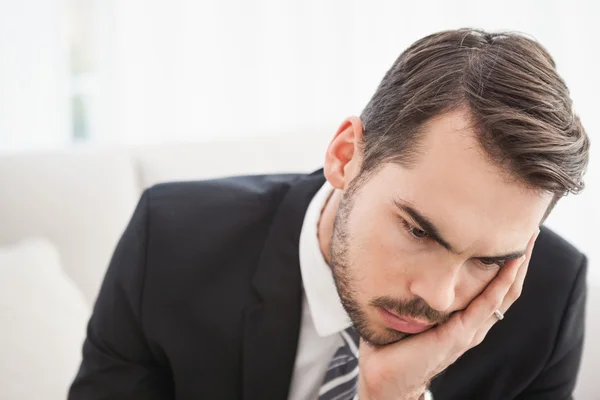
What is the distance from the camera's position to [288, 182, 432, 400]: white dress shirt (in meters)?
1.78

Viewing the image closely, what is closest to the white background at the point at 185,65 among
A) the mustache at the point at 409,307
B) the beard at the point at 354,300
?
the beard at the point at 354,300

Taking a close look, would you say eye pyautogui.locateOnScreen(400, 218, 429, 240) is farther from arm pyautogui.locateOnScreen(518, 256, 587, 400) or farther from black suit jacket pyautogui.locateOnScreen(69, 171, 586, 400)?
arm pyautogui.locateOnScreen(518, 256, 587, 400)

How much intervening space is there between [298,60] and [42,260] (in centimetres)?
212

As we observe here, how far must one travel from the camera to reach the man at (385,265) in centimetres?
139

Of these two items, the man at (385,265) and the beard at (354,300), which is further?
the beard at (354,300)

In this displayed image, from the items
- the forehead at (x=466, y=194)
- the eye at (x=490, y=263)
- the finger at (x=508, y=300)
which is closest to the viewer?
the forehead at (x=466, y=194)

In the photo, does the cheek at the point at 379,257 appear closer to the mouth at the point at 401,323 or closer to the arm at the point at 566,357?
the mouth at the point at 401,323

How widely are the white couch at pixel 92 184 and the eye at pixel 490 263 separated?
0.74 metres

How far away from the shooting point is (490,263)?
1.49 metres

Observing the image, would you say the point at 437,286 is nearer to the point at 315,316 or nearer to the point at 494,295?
the point at 494,295

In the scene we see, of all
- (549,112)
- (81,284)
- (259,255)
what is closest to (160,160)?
(81,284)

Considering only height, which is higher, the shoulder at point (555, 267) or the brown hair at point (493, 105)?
the brown hair at point (493, 105)

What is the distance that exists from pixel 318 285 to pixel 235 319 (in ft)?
0.74

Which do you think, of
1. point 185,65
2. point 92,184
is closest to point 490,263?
point 92,184
